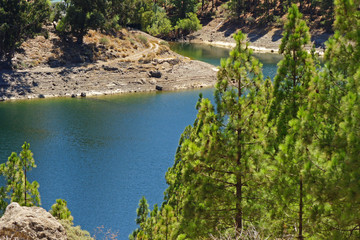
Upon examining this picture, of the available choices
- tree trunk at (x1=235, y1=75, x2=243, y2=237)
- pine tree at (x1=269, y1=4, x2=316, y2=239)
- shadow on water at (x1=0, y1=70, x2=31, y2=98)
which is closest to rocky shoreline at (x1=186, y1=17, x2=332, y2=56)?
shadow on water at (x1=0, y1=70, x2=31, y2=98)

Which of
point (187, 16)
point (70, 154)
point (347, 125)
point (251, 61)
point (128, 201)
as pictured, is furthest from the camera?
point (187, 16)

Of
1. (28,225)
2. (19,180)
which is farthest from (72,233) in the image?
(19,180)

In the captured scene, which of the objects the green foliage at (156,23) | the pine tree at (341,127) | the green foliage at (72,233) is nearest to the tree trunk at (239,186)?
the pine tree at (341,127)

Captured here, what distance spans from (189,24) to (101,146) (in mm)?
75047

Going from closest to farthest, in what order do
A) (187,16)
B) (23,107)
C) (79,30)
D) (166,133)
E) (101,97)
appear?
1. (166,133)
2. (23,107)
3. (101,97)
4. (79,30)
5. (187,16)

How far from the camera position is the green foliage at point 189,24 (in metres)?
120

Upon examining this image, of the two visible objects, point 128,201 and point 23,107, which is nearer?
point 128,201

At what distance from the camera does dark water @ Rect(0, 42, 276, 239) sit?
37.8m

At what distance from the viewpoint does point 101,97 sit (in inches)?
2805

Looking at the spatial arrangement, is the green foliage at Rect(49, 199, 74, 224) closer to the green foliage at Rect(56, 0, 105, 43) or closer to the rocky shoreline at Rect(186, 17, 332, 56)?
the green foliage at Rect(56, 0, 105, 43)

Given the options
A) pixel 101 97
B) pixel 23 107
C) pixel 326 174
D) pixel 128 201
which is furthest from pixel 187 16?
pixel 326 174

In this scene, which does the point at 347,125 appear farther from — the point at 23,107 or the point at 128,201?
the point at 23,107

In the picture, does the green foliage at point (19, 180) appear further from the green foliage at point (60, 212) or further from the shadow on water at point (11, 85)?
the shadow on water at point (11, 85)

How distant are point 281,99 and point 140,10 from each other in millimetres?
90759
